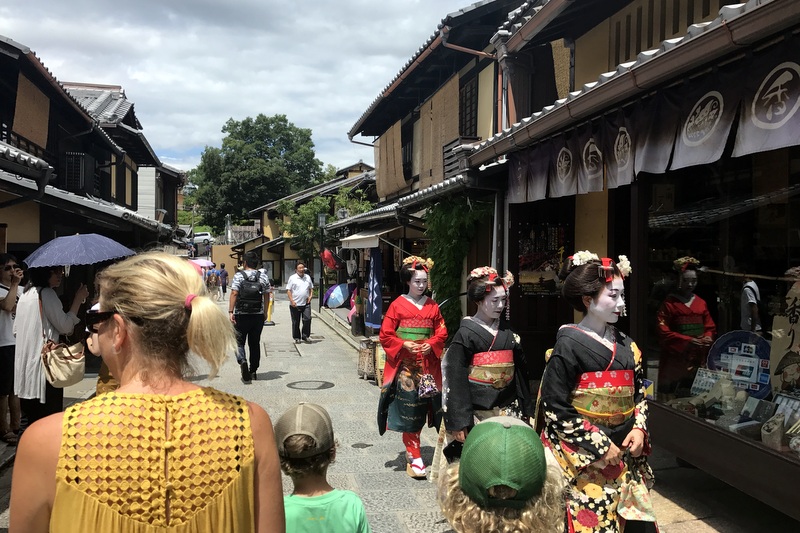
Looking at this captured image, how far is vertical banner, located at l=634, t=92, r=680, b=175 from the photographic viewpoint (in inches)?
183

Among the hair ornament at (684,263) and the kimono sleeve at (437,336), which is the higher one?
the hair ornament at (684,263)

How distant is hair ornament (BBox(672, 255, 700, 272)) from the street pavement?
6.42 feet

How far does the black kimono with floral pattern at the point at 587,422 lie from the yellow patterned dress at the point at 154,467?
82.4 inches

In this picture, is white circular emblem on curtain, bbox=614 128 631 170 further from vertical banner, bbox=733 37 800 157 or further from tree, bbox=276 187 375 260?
tree, bbox=276 187 375 260

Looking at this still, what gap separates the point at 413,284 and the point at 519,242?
3035 mm

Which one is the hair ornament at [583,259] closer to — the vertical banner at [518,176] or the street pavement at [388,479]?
the street pavement at [388,479]

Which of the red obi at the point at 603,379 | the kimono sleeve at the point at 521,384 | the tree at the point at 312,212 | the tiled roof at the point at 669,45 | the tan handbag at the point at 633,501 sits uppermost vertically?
the tree at the point at 312,212

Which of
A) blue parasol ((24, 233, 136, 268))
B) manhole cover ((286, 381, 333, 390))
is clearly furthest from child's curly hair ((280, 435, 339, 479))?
manhole cover ((286, 381, 333, 390))

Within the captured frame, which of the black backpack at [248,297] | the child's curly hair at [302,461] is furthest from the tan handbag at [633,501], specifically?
the black backpack at [248,297]

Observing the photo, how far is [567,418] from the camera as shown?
10.5 ft

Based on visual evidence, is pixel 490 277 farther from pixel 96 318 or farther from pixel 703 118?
pixel 96 318

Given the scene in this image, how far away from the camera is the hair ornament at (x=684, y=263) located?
20.0 ft

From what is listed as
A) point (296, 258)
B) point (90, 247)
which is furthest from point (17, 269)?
point (296, 258)

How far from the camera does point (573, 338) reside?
3324mm
